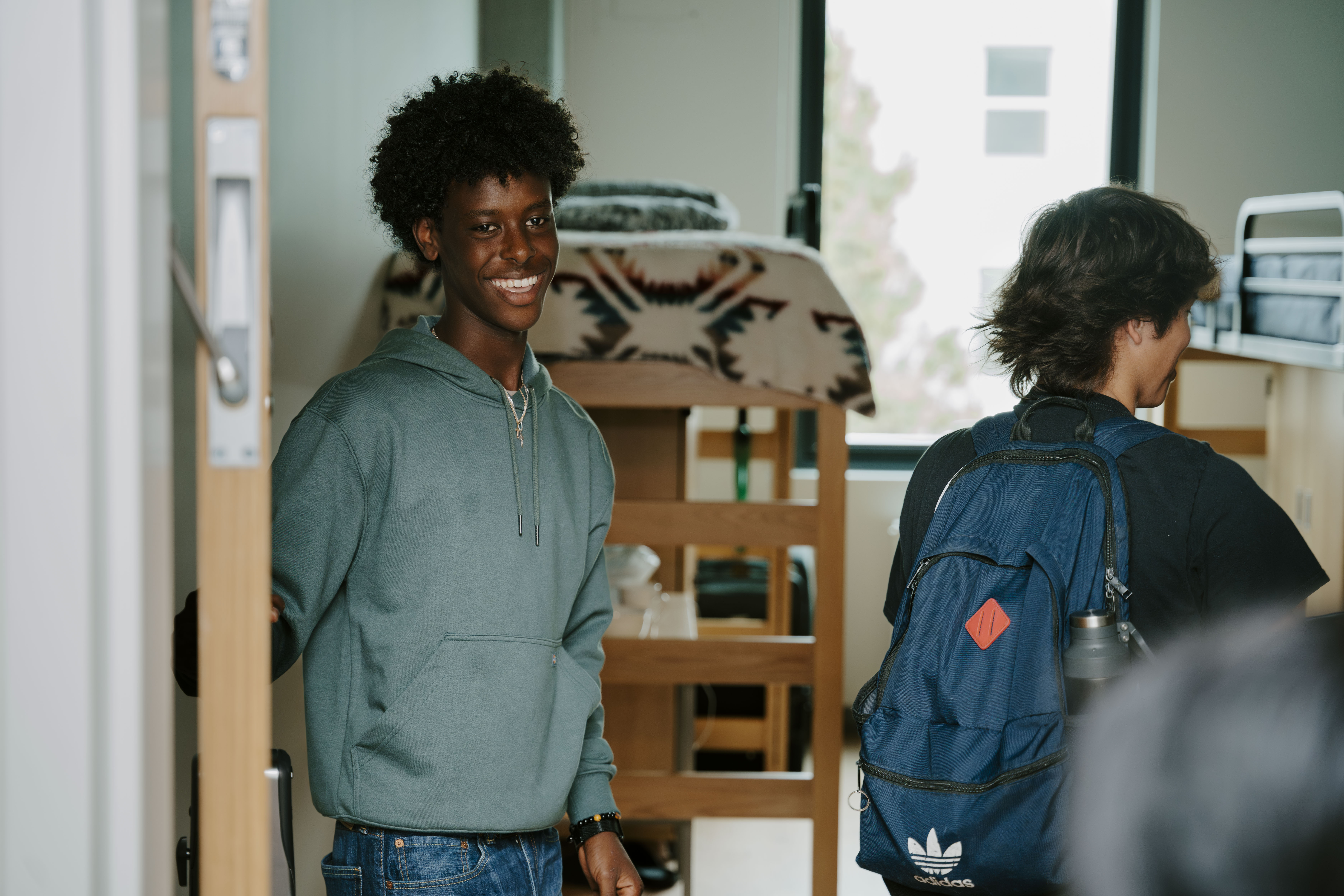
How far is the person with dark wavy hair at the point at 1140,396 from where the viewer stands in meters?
0.98

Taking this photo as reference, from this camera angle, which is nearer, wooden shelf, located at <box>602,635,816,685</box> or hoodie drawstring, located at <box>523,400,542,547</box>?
hoodie drawstring, located at <box>523,400,542,547</box>

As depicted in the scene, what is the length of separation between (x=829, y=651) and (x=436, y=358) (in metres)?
1.15

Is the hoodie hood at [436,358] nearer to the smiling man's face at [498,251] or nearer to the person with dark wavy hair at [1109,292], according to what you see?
the smiling man's face at [498,251]

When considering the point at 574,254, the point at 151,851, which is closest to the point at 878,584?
the point at 574,254

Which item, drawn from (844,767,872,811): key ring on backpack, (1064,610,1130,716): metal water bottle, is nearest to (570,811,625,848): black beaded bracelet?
(844,767,872,811): key ring on backpack

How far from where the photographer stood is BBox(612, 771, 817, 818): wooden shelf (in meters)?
2.04

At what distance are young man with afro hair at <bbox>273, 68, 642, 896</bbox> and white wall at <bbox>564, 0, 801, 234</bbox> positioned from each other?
2478mm

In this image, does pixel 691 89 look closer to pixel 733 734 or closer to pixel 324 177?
pixel 733 734

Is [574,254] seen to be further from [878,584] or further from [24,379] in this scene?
[878,584]

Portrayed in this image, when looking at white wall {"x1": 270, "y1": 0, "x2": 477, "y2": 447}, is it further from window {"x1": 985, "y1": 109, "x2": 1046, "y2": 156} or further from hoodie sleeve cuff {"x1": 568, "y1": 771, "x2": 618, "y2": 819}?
window {"x1": 985, "y1": 109, "x2": 1046, "y2": 156}

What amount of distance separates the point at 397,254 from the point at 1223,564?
1.43 meters

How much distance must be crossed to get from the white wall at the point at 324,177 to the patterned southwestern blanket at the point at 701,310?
0.37ft

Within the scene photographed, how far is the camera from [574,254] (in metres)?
1.88

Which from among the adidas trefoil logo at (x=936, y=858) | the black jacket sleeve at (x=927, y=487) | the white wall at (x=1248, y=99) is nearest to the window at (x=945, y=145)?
the white wall at (x=1248, y=99)
